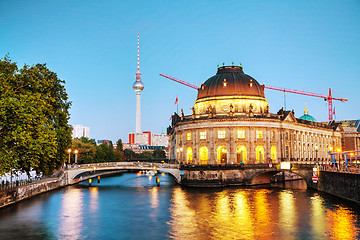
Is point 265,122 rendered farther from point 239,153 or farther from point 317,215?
point 317,215

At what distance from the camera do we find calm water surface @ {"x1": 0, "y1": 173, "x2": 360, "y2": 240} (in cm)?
4059

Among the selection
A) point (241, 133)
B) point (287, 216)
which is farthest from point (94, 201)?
point (241, 133)

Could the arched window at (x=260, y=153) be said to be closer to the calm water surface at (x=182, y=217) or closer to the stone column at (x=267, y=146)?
the stone column at (x=267, y=146)

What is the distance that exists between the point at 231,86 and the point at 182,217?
223ft

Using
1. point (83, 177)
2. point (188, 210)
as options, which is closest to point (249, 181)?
point (188, 210)

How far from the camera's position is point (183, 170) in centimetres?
8450

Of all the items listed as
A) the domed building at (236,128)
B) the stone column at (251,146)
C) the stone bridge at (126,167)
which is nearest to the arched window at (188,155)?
the domed building at (236,128)

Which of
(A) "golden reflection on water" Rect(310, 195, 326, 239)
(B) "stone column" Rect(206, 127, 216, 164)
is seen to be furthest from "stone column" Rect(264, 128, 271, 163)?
(A) "golden reflection on water" Rect(310, 195, 326, 239)

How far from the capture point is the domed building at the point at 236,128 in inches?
4008

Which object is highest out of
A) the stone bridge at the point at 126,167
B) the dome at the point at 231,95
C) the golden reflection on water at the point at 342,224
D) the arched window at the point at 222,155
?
the dome at the point at 231,95

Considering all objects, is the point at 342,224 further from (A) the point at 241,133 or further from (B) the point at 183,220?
(A) the point at 241,133

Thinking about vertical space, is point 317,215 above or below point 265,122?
below

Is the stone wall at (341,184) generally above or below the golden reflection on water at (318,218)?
above

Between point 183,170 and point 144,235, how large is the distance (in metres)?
44.2
